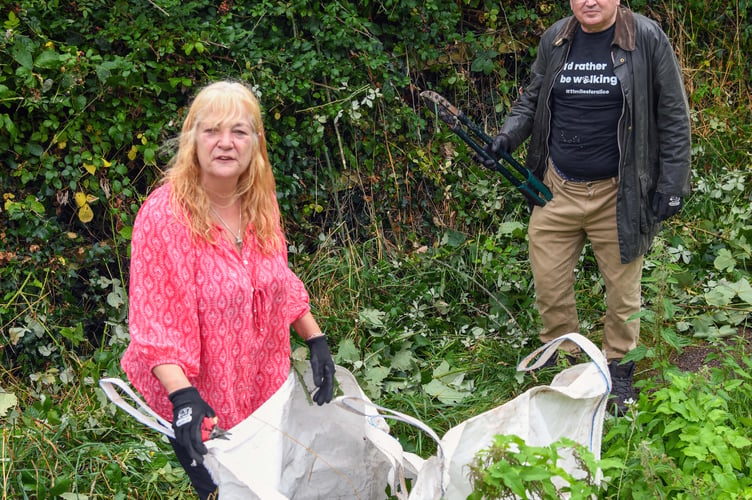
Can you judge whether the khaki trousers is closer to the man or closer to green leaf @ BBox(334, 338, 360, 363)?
the man

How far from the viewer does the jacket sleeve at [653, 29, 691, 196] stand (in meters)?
3.74

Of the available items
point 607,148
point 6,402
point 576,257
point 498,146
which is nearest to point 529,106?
point 498,146

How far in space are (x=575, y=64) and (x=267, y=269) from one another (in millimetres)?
2091

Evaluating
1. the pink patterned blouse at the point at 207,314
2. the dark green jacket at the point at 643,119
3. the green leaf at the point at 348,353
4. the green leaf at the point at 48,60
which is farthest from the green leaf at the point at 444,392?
the green leaf at the point at 48,60

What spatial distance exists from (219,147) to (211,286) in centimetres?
Answer: 41

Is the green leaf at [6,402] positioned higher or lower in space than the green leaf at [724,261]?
higher

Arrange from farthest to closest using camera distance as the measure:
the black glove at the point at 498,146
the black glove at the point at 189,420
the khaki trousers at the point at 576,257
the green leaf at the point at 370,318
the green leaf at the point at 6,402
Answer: the green leaf at the point at 370,318
the black glove at the point at 498,146
the khaki trousers at the point at 576,257
the green leaf at the point at 6,402
the black glove at the point at 189,420

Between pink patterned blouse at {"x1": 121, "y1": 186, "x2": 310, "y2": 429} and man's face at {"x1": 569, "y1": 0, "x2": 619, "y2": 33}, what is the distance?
2.02 metres

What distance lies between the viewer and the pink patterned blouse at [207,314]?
228 centimetres

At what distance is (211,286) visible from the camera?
7.74 feet

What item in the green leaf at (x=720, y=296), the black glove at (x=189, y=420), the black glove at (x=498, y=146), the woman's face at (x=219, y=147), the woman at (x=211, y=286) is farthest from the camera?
the green leaf at (x=720, y=296)

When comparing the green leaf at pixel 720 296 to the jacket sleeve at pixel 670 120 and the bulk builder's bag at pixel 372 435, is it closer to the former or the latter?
the jacket sleeve at pixel 670 120

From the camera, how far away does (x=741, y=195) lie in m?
6.01

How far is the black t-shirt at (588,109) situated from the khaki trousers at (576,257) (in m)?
0.10
